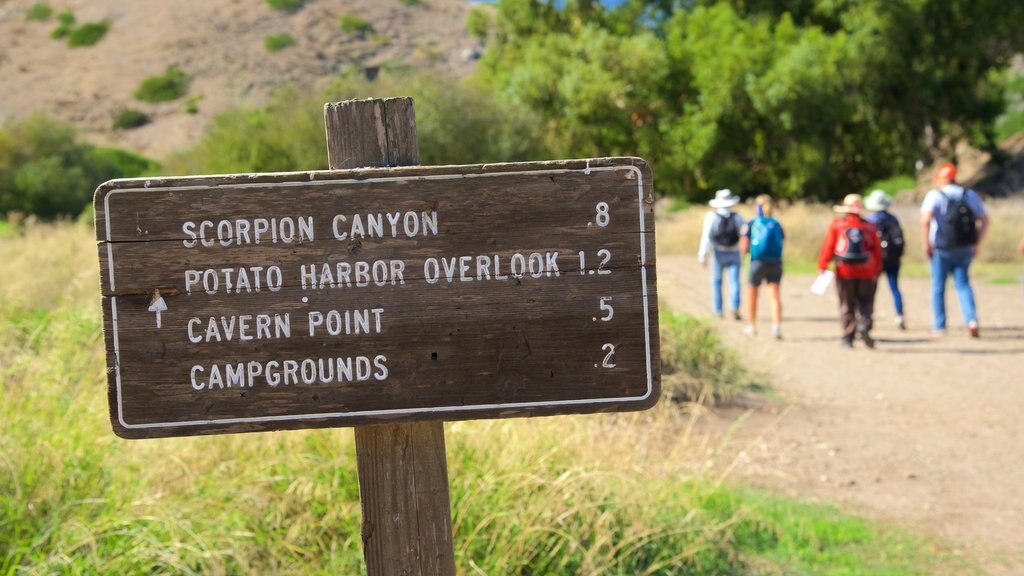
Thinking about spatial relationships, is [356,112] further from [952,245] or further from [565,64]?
[565,64]

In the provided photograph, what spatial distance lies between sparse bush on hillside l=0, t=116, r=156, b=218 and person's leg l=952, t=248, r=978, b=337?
30.1 m

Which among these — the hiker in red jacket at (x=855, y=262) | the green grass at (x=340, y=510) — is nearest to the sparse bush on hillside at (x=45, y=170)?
the hiker in red jacket at (x=855, y=262)

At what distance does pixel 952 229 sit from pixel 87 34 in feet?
262

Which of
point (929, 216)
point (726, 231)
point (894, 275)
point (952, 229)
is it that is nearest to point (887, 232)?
point (894, 275)

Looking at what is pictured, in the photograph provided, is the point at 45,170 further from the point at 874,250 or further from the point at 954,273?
the point at 954,273

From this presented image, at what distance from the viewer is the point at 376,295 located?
7.63 ft

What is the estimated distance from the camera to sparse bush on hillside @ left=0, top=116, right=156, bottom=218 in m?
34.2

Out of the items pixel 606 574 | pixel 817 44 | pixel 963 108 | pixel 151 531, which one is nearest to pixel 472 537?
pixel 606 574

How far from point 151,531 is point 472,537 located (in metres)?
1.13

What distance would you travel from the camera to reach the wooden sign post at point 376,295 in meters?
2.30

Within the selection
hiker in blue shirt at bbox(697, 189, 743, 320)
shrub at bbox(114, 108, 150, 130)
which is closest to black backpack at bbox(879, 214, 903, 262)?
hiker in blue shirt at bbox(697, 189, 743, 320)

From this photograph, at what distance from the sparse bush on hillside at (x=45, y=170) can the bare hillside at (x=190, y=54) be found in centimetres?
2314

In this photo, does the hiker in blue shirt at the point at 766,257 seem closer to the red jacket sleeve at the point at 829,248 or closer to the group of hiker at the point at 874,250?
the group of hiker at the point at 874,250

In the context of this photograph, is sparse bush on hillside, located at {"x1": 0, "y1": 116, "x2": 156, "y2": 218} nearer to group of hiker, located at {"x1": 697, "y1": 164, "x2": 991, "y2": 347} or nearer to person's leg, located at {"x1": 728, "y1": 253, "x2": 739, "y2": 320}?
person's leg, located at {"x1": 728, "y1": 253, "x2": 739, "y2": 320}
